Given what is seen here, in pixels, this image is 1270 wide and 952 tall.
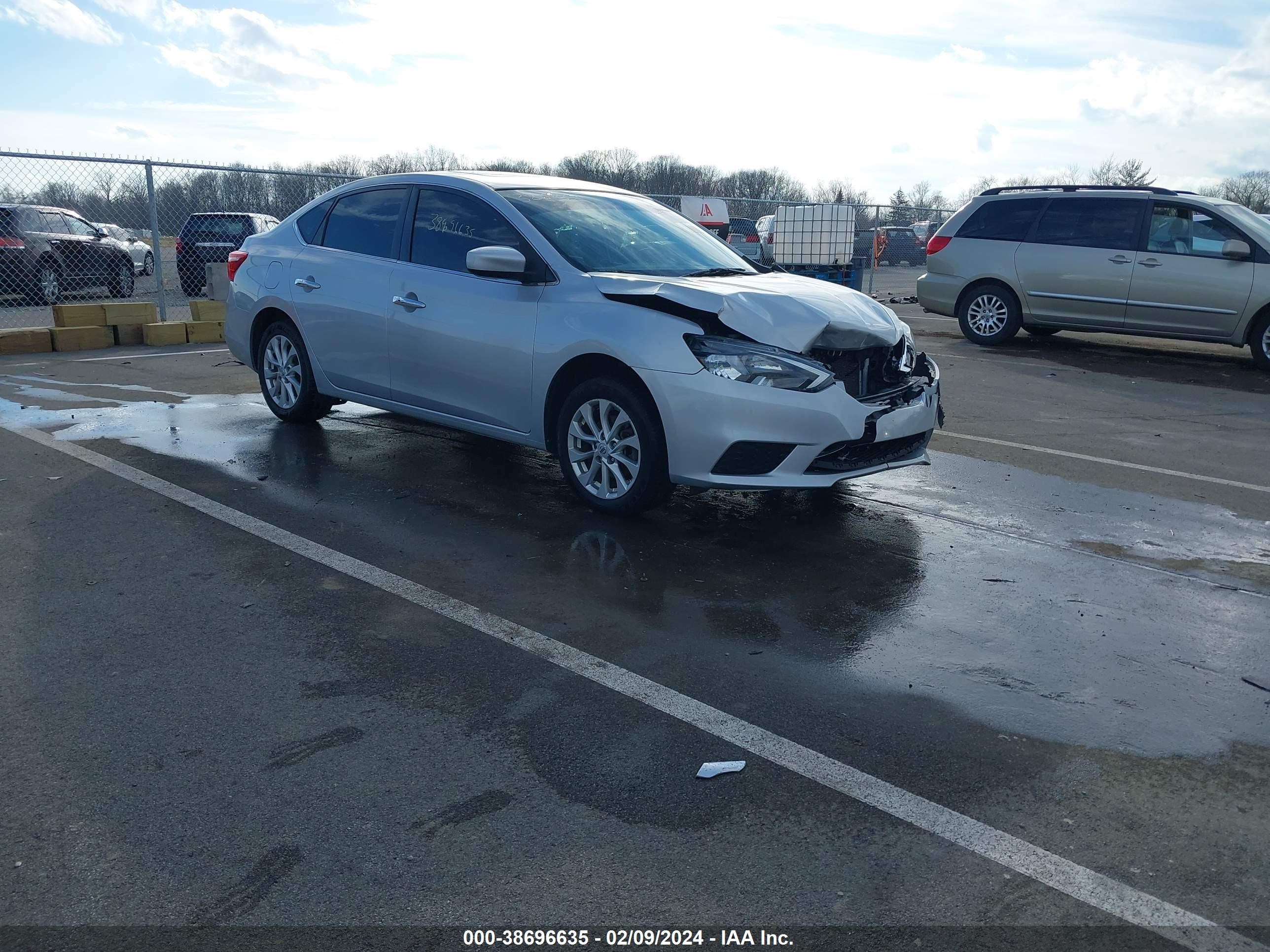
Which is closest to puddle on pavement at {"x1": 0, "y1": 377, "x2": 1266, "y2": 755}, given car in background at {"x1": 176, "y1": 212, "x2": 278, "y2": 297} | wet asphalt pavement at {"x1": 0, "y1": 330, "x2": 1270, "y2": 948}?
wet asphalt pavement at {"x1": 0, "y1": 330, "x2": 1270, "y2": 948}

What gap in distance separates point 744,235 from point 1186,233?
1683cm

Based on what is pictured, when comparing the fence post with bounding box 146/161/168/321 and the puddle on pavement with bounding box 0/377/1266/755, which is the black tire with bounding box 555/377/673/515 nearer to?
the puddle on pavement with bounding box 0/377/1266/755

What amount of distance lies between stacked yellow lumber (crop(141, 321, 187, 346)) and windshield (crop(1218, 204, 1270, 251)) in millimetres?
12194

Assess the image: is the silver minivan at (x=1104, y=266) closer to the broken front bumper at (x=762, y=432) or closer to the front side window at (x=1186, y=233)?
the front side window at (x=1186, y=233)

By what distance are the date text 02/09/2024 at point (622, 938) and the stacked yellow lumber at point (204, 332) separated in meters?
12.5

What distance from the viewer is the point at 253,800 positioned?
3100 mm

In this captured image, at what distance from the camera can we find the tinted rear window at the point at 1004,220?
1329cm

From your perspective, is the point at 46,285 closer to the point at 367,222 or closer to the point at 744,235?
the point at 367,222

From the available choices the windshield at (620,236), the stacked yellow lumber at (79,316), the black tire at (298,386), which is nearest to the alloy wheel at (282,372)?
the black tire at (298,386)

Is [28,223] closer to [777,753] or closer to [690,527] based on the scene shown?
[690,527]

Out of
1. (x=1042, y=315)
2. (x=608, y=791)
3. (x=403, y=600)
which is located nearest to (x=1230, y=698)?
(x=608, y=791)

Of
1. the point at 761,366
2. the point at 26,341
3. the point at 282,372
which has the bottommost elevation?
the point at 26,341

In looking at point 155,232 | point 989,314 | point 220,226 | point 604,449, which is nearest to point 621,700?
point 604,449

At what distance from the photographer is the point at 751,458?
5.34m
